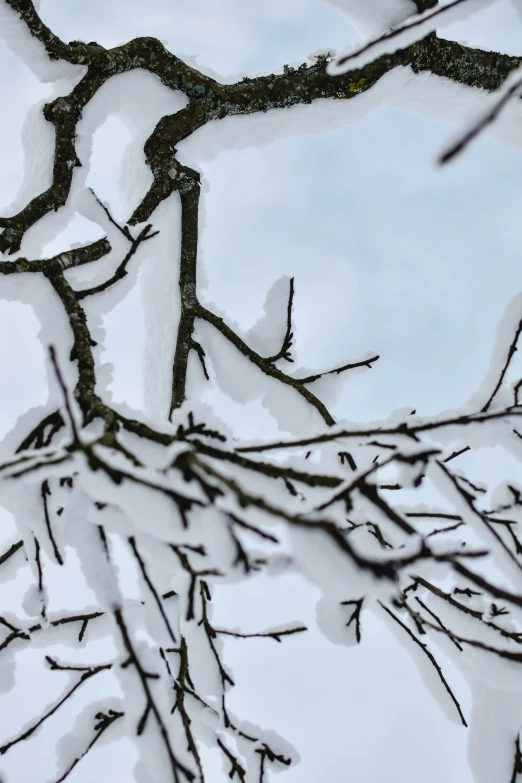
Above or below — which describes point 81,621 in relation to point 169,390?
below

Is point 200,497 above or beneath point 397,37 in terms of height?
beneath

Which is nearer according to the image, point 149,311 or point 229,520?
point 229,520

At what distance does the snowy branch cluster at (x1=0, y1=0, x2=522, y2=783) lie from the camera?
75cm

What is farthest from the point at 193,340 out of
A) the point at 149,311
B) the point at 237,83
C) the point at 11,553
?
the point at 237,83

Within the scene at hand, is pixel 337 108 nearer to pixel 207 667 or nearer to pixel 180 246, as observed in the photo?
pixel 180 246

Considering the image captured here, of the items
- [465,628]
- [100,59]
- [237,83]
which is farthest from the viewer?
[237,83]

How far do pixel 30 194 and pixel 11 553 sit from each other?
138cm

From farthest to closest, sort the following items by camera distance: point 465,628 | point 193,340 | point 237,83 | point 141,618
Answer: point 237,83, point 193,340, point 141,618, point 465,628

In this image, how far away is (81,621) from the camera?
71.6 inches

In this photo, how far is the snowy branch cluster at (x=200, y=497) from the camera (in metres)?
0.75

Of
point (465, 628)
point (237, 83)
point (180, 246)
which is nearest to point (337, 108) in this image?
point (237, 83)

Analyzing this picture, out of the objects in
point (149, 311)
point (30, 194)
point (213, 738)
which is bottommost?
point (213, 738)

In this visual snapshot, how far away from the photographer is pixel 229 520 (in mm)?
736

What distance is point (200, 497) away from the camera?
767 mm
